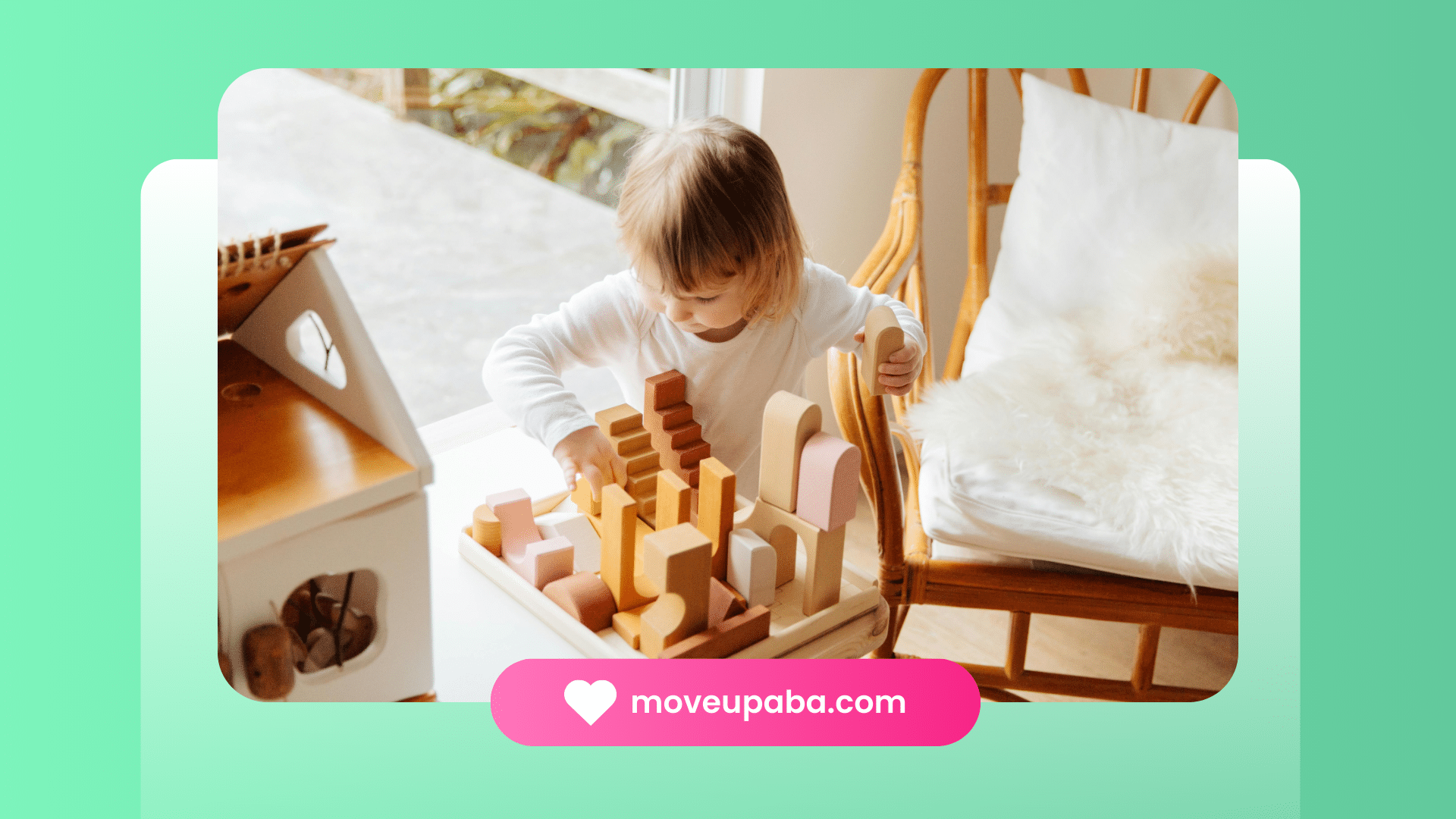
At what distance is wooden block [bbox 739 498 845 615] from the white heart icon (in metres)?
0.14

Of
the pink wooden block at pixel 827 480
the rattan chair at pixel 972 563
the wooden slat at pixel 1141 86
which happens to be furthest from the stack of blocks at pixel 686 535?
the wooden slat at pixel 1141 86

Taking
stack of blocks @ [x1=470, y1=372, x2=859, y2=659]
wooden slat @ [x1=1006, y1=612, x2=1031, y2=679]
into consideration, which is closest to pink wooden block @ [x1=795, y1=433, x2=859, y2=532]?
stack of blocks @ [x1=470, y1=372, x2=859, y2=659]

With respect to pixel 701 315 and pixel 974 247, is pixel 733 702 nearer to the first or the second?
pixel 701 315

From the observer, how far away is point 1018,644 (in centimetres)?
86

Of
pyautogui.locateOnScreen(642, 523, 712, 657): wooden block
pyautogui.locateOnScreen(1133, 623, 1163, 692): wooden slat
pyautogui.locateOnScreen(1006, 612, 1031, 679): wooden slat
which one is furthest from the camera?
pyautogui.locateOnScreen(1006, 612, 1031, 679): wooden slat

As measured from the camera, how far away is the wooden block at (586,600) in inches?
25.3

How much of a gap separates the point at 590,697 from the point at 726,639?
0.10m

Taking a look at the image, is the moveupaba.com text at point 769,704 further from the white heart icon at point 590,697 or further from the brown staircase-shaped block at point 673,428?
the brown staircase-shaped block at point 673,428

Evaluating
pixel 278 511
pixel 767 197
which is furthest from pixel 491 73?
pixel 278 511

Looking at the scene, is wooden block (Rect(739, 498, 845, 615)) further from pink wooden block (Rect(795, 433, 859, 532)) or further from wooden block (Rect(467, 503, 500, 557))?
wooden block (Rect(467, 503, 500, 557))

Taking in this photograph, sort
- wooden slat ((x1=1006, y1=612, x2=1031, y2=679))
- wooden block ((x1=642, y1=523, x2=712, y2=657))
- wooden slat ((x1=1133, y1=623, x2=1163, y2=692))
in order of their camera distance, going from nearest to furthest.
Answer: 1. wooden block ((x1=642, y1=523, x2=712, y2=657))
2. wooden slat ((x1=1133, y1=623, x2=1163, y2=692))
3. wooden slat ((x1=1006, y1=612, x2=1031, y2=679))

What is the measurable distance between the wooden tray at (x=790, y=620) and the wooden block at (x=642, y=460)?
0.10 metres

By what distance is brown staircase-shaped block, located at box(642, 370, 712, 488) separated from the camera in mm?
663

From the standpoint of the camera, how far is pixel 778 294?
0.66m
